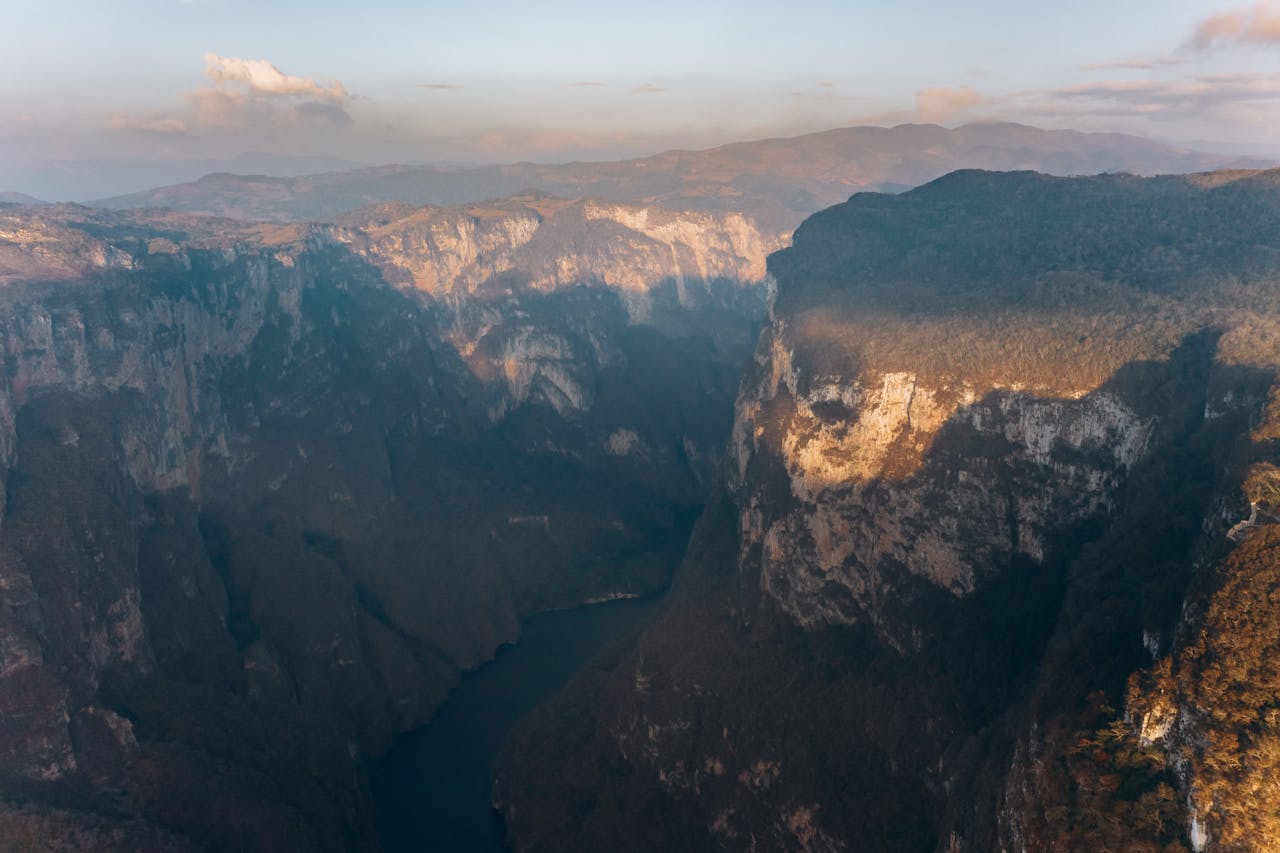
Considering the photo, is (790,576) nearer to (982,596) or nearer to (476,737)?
(982,596)

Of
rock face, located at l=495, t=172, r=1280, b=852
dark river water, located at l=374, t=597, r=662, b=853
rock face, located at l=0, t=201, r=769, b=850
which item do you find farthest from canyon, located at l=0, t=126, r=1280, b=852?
dark river water, located at l=374, t=597, r=662, b=853

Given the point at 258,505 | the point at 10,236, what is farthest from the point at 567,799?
the point at 10,236

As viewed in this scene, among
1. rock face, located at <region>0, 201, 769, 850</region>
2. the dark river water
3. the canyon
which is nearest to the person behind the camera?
the canyon

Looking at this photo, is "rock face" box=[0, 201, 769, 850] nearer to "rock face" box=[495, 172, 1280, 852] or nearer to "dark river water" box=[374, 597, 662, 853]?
"dark river water" box=[374, 597, 662, 853]

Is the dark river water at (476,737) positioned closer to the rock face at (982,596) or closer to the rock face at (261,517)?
the rock face at (261,517)

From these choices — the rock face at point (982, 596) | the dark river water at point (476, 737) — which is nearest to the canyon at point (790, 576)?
the rock face at point (982, 596)
